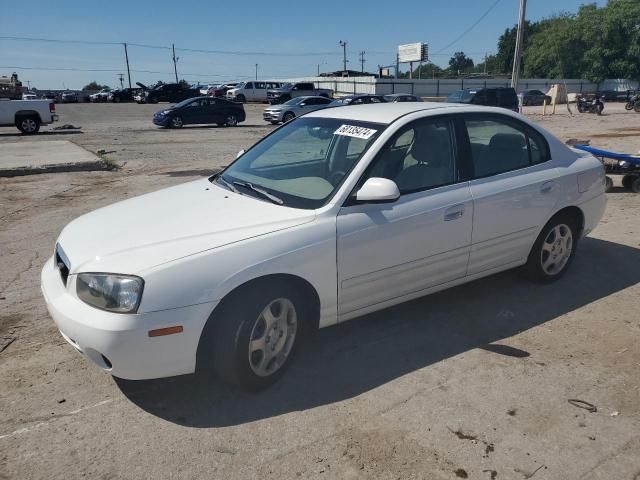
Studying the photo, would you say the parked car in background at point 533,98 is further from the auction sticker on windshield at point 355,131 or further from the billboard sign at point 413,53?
the auction sticker on windshield at point 355,131

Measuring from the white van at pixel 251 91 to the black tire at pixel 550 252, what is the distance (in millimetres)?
44583

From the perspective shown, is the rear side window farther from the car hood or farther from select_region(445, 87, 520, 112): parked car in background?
select_region(445, 87, 520, 112): parked car in background

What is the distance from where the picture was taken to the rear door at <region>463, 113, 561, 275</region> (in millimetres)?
4098

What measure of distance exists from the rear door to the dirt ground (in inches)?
20.2

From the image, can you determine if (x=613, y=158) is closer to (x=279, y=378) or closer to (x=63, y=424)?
(x=279, y=378)

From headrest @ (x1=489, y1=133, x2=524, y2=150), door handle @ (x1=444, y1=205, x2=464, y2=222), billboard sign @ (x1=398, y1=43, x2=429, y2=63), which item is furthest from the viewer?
billboard sign @ (x1=398, y1=43, x2=429, y2=63)

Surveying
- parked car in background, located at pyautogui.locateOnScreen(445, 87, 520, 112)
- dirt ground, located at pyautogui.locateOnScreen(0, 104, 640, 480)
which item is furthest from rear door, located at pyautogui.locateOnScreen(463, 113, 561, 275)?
parked car in background, located at pyautogui.locateOnScreen(445, 87, 520, 112)

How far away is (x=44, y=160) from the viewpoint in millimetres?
12773

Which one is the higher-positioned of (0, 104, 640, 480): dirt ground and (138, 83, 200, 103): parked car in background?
(138, 83, 200, 103): parked car in background

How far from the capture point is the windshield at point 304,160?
3.54 meters

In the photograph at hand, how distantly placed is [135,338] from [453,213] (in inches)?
90.0

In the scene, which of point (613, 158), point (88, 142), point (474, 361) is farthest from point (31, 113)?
point (474, 361)

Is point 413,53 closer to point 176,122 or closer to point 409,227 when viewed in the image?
point 176,122

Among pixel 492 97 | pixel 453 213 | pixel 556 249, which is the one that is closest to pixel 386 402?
pixel 453 213
